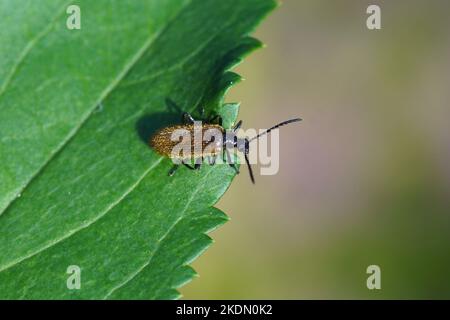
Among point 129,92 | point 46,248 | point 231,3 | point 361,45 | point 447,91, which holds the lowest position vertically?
point 46,248

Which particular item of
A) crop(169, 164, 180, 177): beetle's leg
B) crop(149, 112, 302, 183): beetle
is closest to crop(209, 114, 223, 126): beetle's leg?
crop(149, 112, 302, 183): beetle

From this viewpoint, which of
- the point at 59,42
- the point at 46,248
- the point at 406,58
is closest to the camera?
the point at 46,248

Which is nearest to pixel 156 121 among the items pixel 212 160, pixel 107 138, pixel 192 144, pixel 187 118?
pixel 187 118

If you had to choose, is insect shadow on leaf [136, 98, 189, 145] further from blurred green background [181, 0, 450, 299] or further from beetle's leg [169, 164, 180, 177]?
blurred green background [181, 0, 450, 299]

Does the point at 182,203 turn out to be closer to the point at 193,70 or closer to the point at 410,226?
the point at 193,70

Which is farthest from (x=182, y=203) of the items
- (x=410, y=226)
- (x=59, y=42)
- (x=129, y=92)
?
(x=410, y=226)

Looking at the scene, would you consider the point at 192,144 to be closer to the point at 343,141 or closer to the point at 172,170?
the point at 172,170

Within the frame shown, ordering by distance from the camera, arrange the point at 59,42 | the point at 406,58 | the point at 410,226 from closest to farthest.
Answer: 1. the point at 59,42
2. the point at 410,226
3. the point at 406,58
